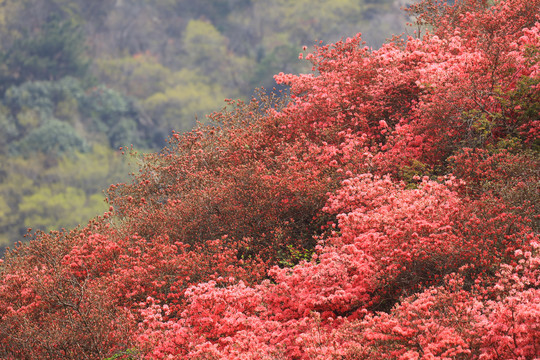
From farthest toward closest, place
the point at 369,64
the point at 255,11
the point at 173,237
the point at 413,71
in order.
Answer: the point at 255,11 → the point at 369,64 → the point at 413,71 → the point at 173,237

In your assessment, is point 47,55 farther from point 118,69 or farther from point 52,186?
point 52,186

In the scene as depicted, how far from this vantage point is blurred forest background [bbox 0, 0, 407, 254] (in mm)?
74375

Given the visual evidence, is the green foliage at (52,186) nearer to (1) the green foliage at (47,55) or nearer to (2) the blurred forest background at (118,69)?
(2) the blurred forest background at (118,69)

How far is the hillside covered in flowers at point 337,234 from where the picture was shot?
29.3 ft

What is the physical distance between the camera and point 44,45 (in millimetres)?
87000

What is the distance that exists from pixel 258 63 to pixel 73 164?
31698 millimetres

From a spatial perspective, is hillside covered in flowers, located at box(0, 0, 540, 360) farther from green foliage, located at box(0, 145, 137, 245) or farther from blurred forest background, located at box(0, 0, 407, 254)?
blurred forest background, located at box(0, 0, 407, 254)

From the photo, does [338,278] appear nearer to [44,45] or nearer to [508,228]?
[508,228]

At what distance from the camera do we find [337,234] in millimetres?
13492

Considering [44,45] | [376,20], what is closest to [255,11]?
[376,20]

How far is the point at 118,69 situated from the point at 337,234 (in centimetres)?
8335

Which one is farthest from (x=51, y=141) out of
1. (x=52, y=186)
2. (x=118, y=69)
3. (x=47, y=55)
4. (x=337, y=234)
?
(x=337, y=234)

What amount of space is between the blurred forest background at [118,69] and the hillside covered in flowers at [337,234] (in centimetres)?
5345

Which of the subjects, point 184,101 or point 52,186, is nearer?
point 52,186
